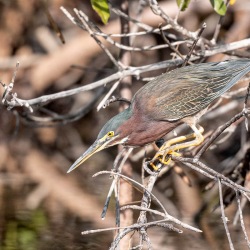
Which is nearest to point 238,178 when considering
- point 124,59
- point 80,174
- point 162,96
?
point 124,59

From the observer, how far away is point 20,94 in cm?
A: 759

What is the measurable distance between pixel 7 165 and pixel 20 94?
133 centimetres

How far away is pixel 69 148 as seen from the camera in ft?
23.6

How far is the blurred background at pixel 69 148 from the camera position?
436 cm

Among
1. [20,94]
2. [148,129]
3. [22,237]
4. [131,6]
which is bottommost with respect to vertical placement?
[22,237]

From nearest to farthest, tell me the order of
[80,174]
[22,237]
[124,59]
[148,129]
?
1. [148,129]
2. [22,237]
3. [124,59]
4. [80,174]

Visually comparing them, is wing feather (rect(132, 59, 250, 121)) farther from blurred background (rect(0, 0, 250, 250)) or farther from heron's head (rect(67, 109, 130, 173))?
blurred background (rect(0, 0, 250, 250))

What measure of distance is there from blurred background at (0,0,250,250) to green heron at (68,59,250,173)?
0.96 m

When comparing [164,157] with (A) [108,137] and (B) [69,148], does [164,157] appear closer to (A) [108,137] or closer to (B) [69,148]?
(A) [108,137]

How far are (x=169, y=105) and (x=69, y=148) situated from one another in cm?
393

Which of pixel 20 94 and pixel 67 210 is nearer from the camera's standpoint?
pixel 67 210

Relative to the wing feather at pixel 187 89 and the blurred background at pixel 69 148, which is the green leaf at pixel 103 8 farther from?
the blurred background at pixel 69 148

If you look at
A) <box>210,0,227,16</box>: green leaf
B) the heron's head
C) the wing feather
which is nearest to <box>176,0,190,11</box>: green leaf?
<box>210,0,227,16</box>: green leaf

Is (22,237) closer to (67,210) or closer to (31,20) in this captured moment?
(67,210)
